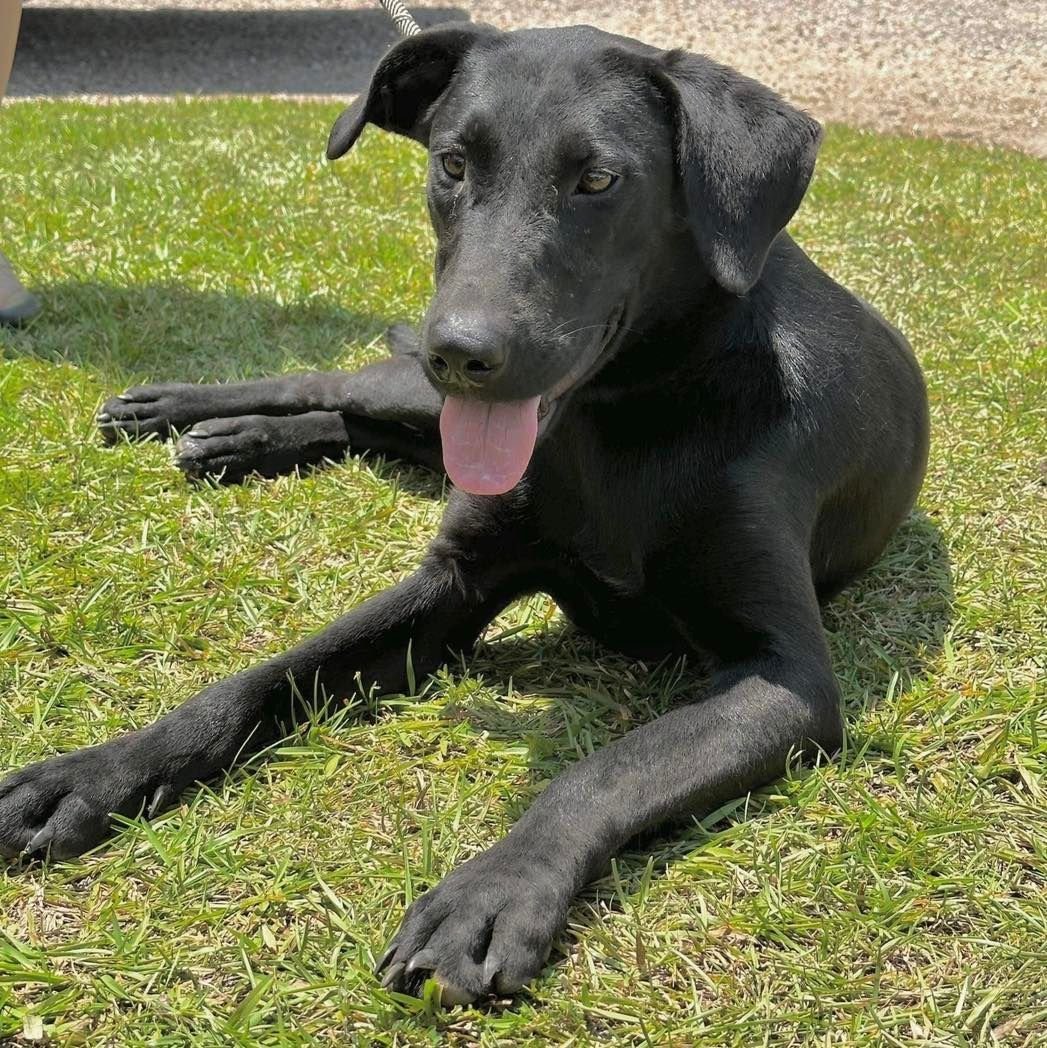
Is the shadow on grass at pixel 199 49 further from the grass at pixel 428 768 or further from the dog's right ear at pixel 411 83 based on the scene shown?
the dog's right ear at pixel 411 83

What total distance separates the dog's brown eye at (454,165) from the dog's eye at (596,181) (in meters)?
0.24

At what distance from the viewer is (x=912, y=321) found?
16.5 feet

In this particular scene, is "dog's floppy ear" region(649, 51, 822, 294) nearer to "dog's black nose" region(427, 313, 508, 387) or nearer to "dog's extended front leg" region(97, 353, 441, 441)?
"dog's black nose" region(427, 313, 508, 387)

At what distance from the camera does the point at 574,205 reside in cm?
227

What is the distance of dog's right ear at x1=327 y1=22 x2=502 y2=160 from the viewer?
2.59 metres

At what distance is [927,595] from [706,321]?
0.97 meters

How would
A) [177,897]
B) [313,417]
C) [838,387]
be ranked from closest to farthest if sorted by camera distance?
[177,897] < [838,387] < [313,417]

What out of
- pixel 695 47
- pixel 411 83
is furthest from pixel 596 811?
pixel 695 47

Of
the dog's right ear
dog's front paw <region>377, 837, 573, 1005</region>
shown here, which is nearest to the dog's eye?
the dog's right ear

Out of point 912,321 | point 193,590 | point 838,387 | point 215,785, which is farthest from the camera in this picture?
point 912,321

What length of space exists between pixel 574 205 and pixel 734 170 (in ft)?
1.03

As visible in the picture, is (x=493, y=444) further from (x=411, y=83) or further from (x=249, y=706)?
(x=411, y=83)

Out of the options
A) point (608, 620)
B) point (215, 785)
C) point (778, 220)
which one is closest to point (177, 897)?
point (215, 785)

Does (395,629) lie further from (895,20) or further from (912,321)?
(895,20)
